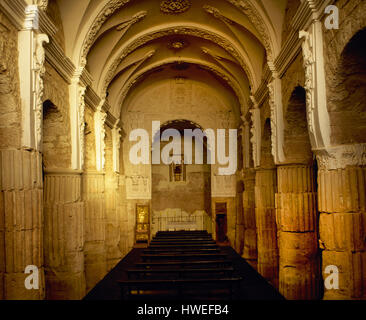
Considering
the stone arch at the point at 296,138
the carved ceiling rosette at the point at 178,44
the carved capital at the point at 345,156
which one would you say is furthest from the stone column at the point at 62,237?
the carved ceiling rosette at the point at 178,44

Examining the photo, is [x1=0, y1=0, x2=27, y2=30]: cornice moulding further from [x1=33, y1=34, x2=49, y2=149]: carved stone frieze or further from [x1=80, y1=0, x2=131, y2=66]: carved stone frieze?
[x1=80, y1=0, x2=131, y2=66]: carved stone frieze

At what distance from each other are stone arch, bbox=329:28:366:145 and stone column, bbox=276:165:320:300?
2.72m

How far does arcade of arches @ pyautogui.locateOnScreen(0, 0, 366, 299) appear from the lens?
218 inches

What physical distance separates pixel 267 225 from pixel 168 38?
771 cm

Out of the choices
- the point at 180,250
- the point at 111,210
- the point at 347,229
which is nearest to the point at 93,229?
the point at 111,210

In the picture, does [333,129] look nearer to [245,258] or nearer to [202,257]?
[202,257]

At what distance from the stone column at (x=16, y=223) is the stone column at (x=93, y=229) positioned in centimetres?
517

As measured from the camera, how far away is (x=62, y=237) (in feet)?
26.9

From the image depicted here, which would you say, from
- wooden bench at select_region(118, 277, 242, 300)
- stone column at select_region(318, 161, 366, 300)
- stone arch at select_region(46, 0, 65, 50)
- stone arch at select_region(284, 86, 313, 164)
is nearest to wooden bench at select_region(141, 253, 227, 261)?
wooden bench at select_region(118, 277, 242, 300)

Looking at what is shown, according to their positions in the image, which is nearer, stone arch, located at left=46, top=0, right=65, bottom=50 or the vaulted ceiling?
stone arch, located at left=46, top=0, right=65, bottom=50

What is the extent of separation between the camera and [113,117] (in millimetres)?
13969

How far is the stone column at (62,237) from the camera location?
26.5 feet

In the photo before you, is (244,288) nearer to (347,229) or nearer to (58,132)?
(347,229)
